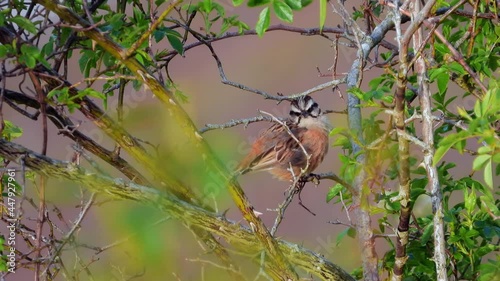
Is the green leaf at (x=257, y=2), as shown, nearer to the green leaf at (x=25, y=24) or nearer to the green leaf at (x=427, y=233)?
the green leaf at (x=25, y=24)

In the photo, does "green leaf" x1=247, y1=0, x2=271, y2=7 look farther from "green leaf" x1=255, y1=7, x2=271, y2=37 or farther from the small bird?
the small bird

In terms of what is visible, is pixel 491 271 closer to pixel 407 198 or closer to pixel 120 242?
pixel 407 198

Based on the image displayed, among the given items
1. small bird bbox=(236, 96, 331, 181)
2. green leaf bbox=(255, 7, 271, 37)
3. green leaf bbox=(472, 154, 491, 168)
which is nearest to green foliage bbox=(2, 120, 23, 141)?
green leaf bbox=(255, 7, 271, 37)

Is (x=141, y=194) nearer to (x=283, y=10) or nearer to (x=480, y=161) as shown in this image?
(x=283, y=10)

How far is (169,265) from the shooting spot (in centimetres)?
196

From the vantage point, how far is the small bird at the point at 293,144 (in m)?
4.51

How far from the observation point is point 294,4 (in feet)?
5.69

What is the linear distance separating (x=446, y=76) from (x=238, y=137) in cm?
76

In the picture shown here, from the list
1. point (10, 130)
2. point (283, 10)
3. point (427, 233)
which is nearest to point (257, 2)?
point (283, 10)

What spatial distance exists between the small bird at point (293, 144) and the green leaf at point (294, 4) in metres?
2.56

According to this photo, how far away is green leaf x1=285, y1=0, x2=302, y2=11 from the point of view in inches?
67.7

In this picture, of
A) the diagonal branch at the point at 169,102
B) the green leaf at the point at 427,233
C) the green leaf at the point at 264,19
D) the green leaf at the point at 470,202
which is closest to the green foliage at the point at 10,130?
the diagonal branch at the point at 169,102

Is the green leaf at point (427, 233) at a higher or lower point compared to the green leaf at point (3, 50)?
lower

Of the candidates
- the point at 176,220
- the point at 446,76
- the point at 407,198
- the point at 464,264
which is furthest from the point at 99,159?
the point at 464,264
